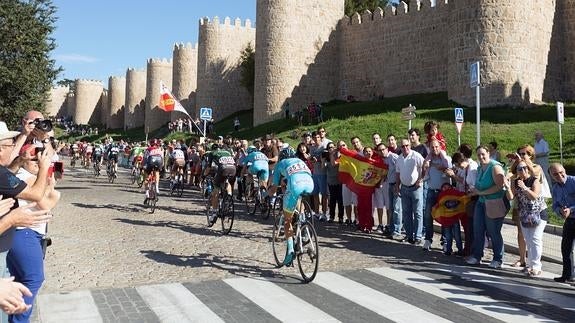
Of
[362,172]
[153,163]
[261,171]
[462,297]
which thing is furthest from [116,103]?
[462,297]

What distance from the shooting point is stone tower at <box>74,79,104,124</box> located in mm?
91938

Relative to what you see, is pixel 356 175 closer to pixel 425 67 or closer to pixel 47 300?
pixel 47 300

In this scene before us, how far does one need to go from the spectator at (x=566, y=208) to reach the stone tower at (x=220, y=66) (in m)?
46.3

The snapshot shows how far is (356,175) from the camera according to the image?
421 inches

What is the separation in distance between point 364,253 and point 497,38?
22153 mm

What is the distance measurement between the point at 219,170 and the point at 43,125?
4.66 metres

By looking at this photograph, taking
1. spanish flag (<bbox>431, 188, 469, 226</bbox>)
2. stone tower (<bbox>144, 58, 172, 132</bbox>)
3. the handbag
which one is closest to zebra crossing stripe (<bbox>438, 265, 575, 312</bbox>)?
the handbag

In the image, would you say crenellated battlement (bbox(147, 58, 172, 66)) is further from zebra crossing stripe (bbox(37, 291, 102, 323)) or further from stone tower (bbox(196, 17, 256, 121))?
zebra crossing stripe (bbox(37, 291, 102, 323))

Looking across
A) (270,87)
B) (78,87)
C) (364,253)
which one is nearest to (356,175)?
(364,253)

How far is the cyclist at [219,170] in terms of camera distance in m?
10.1

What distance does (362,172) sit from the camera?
34.9ft

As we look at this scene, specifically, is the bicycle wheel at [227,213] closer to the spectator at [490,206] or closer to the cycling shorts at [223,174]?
the cycling shorts at [223,174]

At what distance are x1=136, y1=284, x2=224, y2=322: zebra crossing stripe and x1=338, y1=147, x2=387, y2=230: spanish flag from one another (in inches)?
197

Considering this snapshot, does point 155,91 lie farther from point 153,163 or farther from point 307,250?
point 307,250
